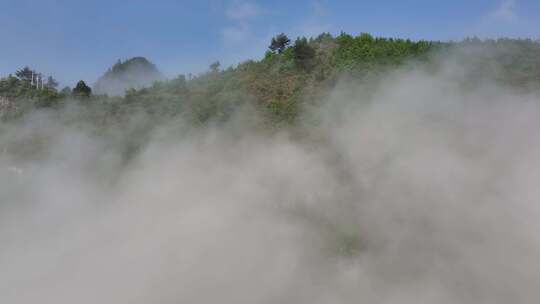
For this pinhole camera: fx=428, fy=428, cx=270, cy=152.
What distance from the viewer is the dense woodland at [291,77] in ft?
66.5

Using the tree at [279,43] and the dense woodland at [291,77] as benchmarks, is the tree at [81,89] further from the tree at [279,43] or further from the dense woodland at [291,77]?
the tree at [279,43]

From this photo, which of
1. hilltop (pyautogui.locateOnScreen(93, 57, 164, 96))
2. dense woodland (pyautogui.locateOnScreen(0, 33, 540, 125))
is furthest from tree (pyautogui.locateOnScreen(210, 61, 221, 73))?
hilltop (pyautogui.locateOnScreen(93, 57, 164, 96))

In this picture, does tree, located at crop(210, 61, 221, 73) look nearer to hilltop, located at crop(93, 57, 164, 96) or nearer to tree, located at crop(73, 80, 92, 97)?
tree, located at crop(73, 80, 92, 97)

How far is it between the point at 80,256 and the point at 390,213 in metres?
9.28

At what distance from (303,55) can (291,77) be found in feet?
5.04

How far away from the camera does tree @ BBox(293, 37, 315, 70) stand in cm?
2288

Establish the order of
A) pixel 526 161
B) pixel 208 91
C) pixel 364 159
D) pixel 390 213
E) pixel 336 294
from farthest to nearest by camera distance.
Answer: pixel 208 91 < pixel 364 159 < pixel 526 161 < pixel 390 213 < pixel 336 294

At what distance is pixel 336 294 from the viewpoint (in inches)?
398

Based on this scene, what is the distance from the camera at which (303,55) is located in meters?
23.0

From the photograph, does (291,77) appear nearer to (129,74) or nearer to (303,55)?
(303,55)

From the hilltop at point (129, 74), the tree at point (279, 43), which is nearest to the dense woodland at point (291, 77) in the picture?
the tree at point (279, 43)

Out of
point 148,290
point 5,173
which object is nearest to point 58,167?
point 5,173

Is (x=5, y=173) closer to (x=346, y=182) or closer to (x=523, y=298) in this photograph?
(x=346, y=182)

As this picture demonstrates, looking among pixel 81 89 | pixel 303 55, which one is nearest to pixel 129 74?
pixel 81 89
